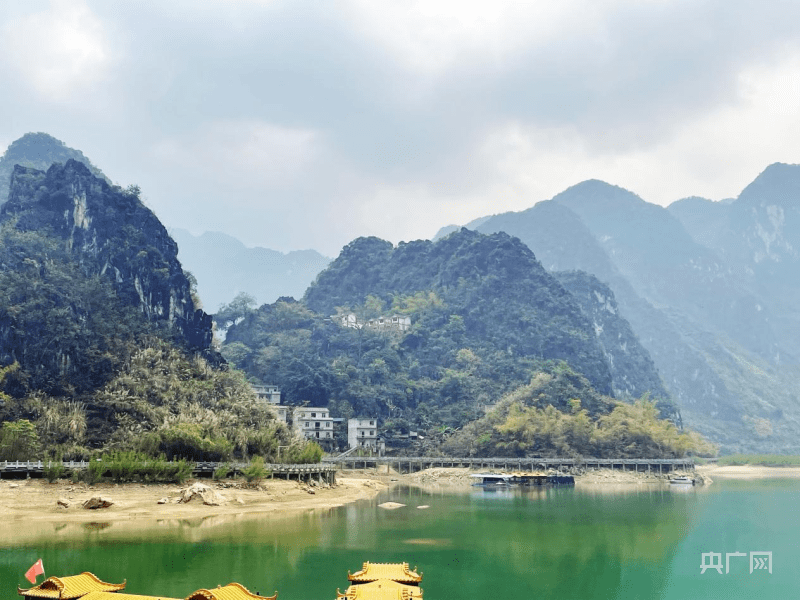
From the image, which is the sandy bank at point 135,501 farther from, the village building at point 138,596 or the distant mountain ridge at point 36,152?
the distant mountain ridge at point 36,152

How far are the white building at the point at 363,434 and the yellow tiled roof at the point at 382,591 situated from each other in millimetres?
101484

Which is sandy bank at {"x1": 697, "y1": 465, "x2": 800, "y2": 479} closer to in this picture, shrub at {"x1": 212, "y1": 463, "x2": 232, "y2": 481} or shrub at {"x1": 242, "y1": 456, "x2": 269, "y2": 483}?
shrub at {"x1": 242, "y1": 456, "x2": 269, "y2": 483}

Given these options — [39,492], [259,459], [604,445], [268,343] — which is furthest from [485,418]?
[39,492]

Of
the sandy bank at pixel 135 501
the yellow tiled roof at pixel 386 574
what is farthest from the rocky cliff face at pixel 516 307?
the yellow tiled roof at pixel 386 574

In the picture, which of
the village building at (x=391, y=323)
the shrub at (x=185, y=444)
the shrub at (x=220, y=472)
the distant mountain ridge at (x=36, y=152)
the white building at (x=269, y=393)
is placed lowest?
the shrub at (x=220, y=472)

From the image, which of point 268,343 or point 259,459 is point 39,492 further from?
point 268,343

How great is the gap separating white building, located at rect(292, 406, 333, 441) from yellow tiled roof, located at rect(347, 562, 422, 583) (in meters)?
93.6

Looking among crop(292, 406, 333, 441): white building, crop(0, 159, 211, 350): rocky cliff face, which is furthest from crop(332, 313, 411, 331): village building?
crop(0, 159, 211, 350): rocky cliff face

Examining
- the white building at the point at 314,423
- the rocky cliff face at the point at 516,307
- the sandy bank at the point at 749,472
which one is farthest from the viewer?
the rocky cliff face at the point at 516,307

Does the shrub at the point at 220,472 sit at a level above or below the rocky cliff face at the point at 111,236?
below

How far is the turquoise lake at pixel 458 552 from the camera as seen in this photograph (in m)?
39.4

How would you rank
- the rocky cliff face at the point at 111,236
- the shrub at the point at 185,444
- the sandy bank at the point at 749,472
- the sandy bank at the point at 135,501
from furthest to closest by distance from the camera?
1. the sandy bank at the point at 749,472
2. the rocky cliff face at the point at 111,236
3. the shrub at the point at 185,444
4. the sandy bank at the point at 135,501

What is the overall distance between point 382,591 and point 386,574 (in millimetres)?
3371

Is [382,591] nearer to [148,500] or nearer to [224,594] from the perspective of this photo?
[224,594]
